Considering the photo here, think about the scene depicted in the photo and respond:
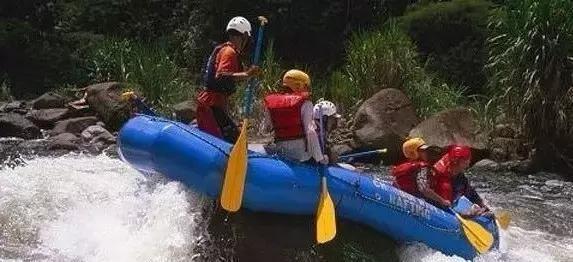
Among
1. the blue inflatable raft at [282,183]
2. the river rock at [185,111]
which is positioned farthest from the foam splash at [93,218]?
the river rock at [185,111]

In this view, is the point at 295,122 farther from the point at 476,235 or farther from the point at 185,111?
the point at 185,111

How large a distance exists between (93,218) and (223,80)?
5.09 feet

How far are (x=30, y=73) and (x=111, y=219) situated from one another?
12.6m

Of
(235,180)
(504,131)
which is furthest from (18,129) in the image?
(235,180)

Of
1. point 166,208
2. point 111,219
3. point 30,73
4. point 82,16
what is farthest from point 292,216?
point 82,16

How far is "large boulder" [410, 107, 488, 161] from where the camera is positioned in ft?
34.9

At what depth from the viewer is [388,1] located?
57.2ft

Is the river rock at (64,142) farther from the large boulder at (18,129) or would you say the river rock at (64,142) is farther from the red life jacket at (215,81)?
the red life jacket at (215,81)

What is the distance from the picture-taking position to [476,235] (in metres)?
6.05

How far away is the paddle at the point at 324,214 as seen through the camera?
5.23 m

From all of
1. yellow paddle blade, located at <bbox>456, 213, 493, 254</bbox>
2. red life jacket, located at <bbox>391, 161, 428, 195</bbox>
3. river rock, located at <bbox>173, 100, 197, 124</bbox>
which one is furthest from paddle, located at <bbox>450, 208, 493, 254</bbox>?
river rock, located at <bbox>173, 100, 197, 124</bbox>

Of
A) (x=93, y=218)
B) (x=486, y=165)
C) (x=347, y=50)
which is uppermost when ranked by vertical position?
(x=93, y=218)

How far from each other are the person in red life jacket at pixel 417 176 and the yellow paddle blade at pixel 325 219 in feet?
3.21

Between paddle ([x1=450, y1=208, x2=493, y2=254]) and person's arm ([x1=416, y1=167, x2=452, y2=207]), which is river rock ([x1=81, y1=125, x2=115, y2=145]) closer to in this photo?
person's arm ([x1=416, y1=167, x2=452, y2=207])
